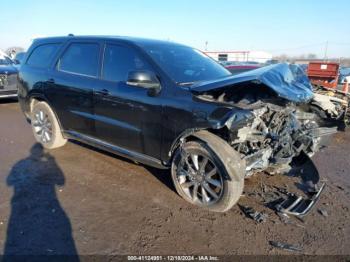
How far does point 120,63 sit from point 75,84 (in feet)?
2.82

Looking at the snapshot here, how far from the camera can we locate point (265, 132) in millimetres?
3451

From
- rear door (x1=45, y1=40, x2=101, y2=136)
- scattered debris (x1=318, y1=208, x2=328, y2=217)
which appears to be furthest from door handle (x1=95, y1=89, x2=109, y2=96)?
scattered debris (x1=318, y1=208, x2=328, y2=217)

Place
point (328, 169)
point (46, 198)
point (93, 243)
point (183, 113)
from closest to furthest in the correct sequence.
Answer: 1. point (93, 243)
2. point (183, 113)
3. point (46, 198)
4. point (328, 169)

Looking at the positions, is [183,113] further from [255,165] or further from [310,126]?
[310,126]

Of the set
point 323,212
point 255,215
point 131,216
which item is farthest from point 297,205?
point 131,216

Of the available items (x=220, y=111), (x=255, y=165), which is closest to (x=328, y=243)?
(x=255, y=165)

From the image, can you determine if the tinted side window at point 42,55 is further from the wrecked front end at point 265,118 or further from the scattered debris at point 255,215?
the scattered debris at point 255,215

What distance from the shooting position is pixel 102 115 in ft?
13.4

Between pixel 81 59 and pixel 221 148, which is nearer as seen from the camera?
pixel 221 148

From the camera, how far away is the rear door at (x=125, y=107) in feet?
11.8

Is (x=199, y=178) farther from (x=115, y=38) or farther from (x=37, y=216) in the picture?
(x=115, y=38)

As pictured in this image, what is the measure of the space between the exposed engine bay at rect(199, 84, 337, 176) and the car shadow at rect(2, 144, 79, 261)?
193cm

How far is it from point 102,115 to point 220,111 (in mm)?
1740

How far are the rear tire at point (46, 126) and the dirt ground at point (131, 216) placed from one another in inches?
18.1
